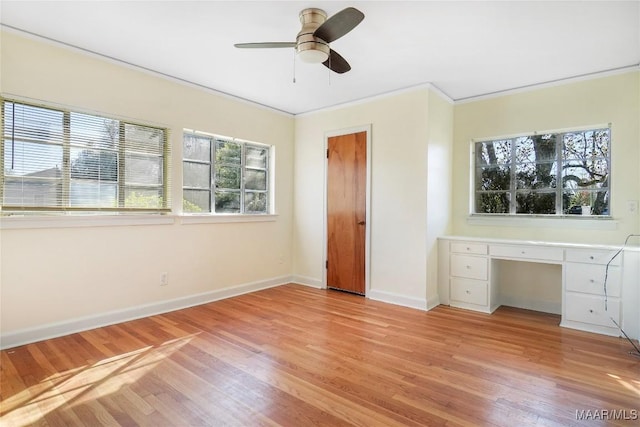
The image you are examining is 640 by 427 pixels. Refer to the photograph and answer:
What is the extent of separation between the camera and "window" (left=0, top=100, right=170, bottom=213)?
9.16 feet

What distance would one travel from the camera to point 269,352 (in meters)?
2.72

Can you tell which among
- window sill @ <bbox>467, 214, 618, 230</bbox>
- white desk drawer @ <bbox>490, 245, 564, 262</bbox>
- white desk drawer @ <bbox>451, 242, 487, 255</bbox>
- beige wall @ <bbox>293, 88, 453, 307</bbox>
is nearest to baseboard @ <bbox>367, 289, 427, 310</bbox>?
beige wall @ <bbox>293, 88, 453, 307</bbox>

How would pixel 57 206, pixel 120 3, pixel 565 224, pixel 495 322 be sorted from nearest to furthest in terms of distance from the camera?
pixel 120 3
pixel 57 206
pixel 495 322
pixel 565 224

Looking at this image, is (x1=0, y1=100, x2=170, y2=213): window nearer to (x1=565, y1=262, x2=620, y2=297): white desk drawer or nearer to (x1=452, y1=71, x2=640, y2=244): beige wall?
(x1=452, y1=71, x2=640, y2=244): beige wall

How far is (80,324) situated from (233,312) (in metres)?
1.41

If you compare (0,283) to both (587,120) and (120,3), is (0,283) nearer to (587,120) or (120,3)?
(120,3)

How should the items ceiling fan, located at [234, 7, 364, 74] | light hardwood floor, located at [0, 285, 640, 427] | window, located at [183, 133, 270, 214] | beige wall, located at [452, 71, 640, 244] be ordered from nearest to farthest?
light hardwood floor, located at [0, 285, 640, 427], ceiling fan, located at [234, 7, 364, 74], beige wall, located at [452, 71, 640, 244], window, located at [183, 133, 270, 214]

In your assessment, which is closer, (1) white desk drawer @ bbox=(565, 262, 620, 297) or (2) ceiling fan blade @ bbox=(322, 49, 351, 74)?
(2) ceiling fan blade @ bbox=(322, 49, 351, 74)

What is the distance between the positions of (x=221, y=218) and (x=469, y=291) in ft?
10.3

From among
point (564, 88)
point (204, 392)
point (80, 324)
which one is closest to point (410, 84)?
point (564, 88)

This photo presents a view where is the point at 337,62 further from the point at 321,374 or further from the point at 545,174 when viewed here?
the point at 545,174

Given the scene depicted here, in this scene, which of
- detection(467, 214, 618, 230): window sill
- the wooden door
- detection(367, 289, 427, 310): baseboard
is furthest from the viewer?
the wooden door

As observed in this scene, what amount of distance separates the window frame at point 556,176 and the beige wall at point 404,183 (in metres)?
0.37

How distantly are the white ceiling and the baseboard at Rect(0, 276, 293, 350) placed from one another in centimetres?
250
